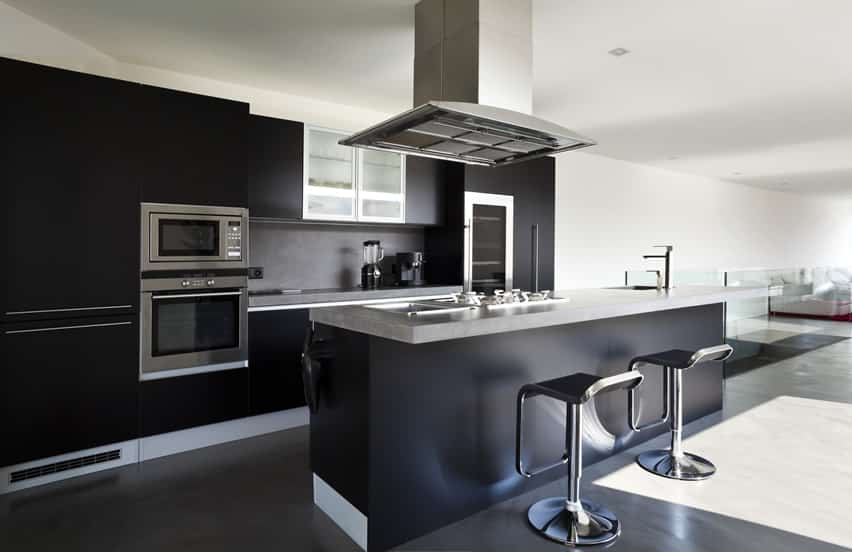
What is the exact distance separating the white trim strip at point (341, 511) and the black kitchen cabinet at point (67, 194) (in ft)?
5.20

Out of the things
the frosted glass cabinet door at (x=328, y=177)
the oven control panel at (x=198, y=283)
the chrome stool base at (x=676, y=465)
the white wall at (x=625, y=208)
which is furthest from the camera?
the frosted glass cabinet door at (x=328, y=177)

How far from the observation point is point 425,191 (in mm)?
4734

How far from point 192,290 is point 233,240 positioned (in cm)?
41

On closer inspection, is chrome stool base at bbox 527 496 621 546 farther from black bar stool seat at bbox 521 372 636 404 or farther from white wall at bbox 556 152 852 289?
white wall at bbox 556 152 852 289

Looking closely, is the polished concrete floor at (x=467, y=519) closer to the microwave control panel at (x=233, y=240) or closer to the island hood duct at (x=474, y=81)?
the microwave control panel at (x=233, y=240)

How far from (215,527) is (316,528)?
1.50ft

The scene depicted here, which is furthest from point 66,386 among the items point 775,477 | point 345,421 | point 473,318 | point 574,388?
point 775,477

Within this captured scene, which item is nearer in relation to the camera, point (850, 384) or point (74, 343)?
point (74, 343)

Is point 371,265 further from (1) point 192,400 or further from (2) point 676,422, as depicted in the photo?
(2) point 676,422

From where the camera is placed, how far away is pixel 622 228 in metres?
7.33

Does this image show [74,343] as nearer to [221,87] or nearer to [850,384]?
[221,87]

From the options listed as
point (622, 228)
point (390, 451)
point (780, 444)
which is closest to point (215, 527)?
point (390, 451)

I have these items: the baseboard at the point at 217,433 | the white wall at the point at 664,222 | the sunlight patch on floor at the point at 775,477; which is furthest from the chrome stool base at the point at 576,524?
the white wall at the point at 664,222

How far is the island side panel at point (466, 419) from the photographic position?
208 centimetres
